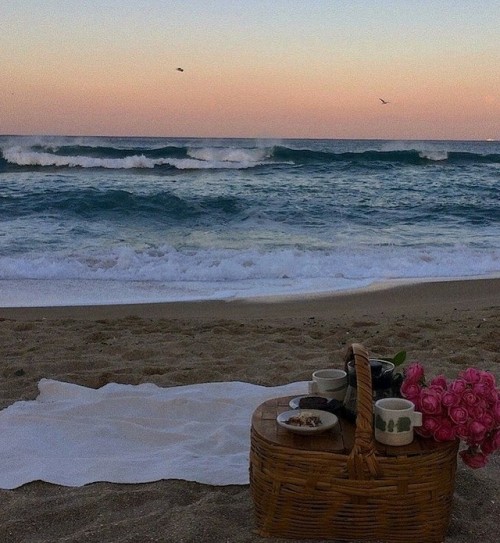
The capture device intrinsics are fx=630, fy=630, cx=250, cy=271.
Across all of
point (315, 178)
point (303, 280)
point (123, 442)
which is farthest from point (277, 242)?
point (315, 178)

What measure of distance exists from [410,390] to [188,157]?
2465 cm

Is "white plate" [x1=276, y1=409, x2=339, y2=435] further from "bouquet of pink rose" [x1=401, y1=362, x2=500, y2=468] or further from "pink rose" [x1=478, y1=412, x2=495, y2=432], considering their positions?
"pink rose" [x1=478, y1=412, x2=495, y2=432]

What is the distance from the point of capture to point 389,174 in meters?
21.8

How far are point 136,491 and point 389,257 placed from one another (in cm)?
629

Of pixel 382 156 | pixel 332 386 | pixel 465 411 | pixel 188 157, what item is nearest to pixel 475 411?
pixel 465 411

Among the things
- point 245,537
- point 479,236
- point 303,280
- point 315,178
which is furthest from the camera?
point 315,178

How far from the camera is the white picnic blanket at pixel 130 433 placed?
8.06ft

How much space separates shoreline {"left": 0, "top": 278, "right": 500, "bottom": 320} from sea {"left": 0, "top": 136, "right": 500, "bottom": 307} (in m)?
0.28

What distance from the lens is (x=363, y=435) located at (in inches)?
68.3

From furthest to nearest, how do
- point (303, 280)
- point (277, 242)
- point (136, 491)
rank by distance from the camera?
point (277, 242) → point (303, 280) → point (136, 491)

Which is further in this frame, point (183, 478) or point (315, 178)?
point (315, 178)

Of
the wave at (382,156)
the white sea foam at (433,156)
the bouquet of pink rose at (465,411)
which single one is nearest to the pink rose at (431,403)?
the bouquet of pink rose at (465,411)

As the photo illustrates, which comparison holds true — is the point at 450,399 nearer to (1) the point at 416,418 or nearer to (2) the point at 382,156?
Result: (1) the point at 416,418

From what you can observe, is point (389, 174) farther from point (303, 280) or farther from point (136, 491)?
point (136, 491)
